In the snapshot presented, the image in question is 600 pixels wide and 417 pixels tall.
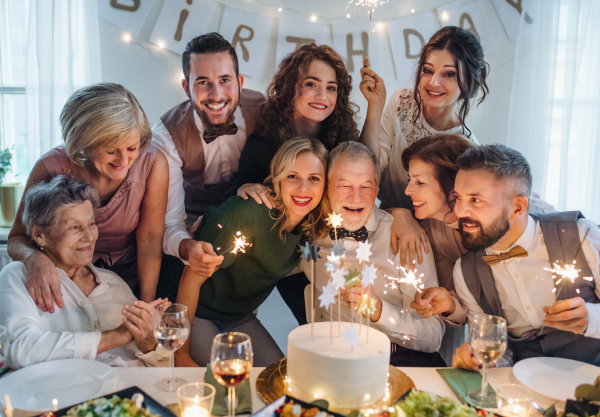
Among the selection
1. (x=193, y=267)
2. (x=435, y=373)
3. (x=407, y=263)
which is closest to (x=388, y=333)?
(x=407, y=263)

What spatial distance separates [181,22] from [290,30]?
52 centimetres

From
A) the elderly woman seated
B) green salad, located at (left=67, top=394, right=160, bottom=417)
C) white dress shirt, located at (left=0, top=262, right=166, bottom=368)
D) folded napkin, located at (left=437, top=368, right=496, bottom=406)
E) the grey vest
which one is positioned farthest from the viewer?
the grey vest

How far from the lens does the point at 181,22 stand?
7.21 ft

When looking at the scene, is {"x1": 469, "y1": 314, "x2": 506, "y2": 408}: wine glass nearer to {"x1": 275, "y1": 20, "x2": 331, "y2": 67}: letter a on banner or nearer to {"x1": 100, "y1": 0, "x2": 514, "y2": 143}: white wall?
{"x1": 100, "y1": 0, "x2": 514, "y2": 143}: white wall

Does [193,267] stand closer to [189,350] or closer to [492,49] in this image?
[189,350]

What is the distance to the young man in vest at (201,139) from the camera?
217cm

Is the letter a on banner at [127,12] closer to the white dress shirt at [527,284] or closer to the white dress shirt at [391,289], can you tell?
the white dress shirt at [391,289]

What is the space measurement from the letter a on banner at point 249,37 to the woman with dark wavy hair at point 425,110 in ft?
2.11

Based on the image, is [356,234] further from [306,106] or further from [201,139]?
[201,139]

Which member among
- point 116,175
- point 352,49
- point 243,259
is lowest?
point 243,259

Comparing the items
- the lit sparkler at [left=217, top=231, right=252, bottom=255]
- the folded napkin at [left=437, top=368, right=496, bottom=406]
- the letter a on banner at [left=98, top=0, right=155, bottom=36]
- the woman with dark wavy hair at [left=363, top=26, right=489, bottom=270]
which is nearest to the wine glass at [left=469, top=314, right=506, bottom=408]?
the folded napkin at [left=437, top=368, right=496, bottom=406]

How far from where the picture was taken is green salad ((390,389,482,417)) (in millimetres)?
1153

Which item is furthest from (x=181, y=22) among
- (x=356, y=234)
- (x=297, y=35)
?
(x=356, y=234)

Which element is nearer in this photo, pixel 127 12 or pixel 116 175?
pixel 116 175
